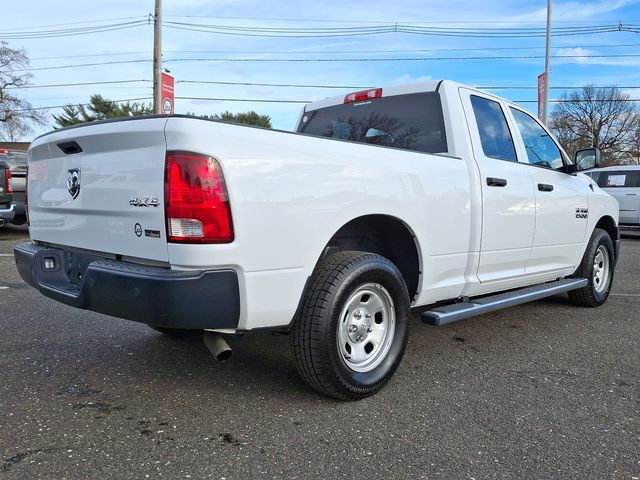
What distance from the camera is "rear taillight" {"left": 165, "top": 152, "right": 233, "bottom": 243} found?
8.25ft

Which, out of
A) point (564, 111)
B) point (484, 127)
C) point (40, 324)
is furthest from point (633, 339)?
point (564, 111)

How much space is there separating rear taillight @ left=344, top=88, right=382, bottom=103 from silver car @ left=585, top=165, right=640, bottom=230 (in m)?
10.8

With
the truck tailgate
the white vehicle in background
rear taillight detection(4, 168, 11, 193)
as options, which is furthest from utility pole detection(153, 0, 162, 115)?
the truck tailgate

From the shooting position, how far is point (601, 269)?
601 cm

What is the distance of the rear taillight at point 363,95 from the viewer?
177 inches

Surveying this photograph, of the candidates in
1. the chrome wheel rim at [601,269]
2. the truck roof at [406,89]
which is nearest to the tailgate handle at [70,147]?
the truck roof at [406,89]

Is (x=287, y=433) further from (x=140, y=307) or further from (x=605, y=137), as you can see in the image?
(x=605, y=137)

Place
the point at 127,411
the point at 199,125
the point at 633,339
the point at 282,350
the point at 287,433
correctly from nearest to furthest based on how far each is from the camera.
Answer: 1. the point at 199,125
2. the point at 287,433
3. the point at 127,411
4. the point at 282,350
5. the point at 633,339

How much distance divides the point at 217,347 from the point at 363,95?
256 cm

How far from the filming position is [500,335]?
4730 mm

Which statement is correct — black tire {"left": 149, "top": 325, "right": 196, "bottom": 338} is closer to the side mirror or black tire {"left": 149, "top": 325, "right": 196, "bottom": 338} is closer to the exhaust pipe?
the exhaust pipe

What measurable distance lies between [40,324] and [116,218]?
99.9 inches

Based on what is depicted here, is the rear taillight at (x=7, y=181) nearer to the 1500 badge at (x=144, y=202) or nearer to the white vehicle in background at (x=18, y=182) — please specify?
the white vehicle in background at (x=18, y=182)

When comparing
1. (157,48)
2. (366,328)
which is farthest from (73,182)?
(157,48)
